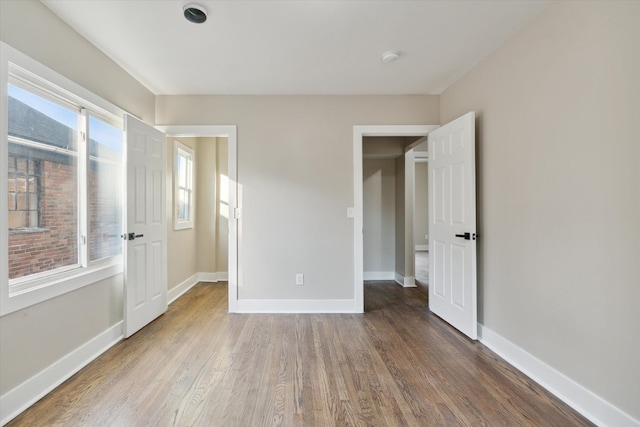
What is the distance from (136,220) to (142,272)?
53 cm

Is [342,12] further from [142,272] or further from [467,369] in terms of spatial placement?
[142,272]

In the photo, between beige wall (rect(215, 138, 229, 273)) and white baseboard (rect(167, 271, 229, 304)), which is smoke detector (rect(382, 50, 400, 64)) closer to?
beige wall (rect(215, 138, 229, 273))

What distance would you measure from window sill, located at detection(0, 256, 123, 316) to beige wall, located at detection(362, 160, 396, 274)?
3519mm

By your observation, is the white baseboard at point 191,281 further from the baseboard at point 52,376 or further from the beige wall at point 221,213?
the baseboard at point 52,376

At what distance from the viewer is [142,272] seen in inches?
113

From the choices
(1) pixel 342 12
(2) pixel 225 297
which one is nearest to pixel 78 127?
(1) pixel 342 12

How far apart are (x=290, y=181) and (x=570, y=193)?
2.48 m

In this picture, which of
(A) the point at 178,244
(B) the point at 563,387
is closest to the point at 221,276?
(A) the point at 178,244

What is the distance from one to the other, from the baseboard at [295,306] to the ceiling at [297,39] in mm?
2415

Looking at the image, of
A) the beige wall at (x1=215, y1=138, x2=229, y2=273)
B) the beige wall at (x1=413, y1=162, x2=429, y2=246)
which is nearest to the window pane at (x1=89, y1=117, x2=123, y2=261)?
the beige wall at (x1=215, y1=138, x2=229, y2=273)

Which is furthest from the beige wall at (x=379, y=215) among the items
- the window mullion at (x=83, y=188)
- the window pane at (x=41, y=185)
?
the window pane at (x=41, y=185)

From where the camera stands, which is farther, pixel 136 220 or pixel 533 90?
pixel 136 220

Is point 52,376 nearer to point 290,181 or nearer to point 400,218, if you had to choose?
point 290,181

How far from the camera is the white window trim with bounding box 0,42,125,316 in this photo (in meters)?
1.60
